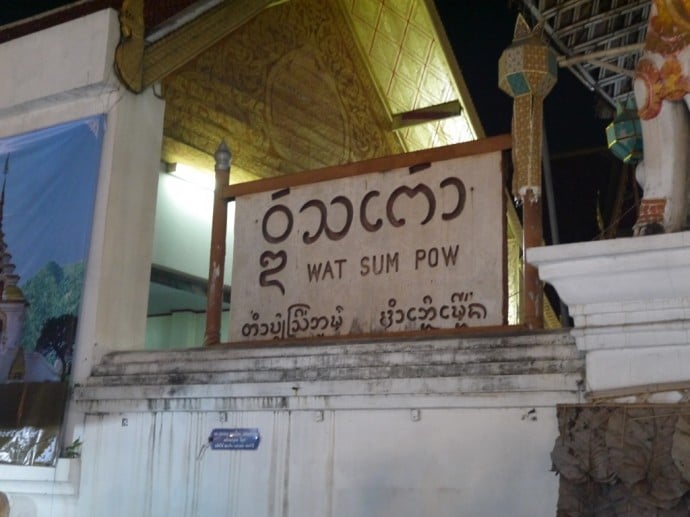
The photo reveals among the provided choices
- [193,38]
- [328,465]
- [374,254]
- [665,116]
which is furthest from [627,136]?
[193,38]

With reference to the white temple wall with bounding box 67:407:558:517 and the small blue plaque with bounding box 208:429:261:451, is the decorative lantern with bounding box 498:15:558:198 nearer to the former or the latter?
the white temple wall with bounding box 67:407:558:517

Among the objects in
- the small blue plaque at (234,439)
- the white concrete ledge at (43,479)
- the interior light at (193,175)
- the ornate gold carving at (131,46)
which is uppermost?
the ornate gold carving at (131,46)

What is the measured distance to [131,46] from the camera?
5238mm

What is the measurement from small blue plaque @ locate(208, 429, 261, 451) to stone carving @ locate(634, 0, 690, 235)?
6.07ft

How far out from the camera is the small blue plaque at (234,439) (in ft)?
13.0

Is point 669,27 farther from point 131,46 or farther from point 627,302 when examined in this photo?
point 131,46

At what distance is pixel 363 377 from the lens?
3707mm

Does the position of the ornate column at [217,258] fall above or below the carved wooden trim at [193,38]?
below

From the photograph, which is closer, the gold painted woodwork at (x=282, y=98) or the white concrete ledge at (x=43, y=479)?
the white concrete ledge at (x=43, y=479)

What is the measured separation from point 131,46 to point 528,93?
2479 millimetres

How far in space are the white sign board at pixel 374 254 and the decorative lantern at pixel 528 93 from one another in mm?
158

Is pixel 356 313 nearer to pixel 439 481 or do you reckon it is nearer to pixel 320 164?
pixel 439 481

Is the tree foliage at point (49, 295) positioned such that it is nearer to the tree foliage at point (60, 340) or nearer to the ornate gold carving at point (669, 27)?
the tree foliage at point (60, 340)

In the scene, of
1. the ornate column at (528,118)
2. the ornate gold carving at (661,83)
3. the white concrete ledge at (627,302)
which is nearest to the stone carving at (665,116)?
the ornate gold carving at (661,83)
